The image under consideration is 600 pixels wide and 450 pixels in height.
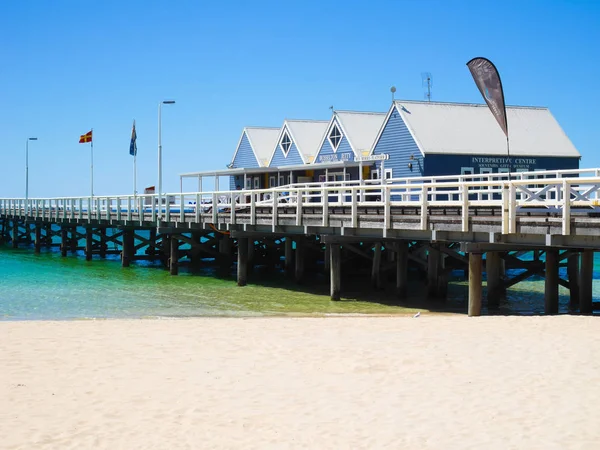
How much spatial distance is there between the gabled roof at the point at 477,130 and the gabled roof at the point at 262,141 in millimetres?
15749

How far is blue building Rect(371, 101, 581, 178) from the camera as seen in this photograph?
34.1 m

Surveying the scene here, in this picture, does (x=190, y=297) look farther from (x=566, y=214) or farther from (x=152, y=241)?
(x=152, y=241)

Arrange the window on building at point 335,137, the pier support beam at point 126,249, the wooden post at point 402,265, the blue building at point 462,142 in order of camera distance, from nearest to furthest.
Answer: the wooden post at point 402,265 → the blue building at point 462,142 → the pier support beam at point 126,249 → the window on building at point 335,137

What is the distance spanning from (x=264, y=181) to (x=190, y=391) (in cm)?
3771

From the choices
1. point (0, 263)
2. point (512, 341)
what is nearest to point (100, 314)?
point (512, 341)

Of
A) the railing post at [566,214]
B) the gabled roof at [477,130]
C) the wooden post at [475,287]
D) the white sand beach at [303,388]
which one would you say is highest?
the gabled roof at [477,130]

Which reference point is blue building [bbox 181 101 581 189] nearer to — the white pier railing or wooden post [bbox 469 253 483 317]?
the white pier railing

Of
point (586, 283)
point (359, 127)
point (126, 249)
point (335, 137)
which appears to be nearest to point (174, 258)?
point (126, 249)

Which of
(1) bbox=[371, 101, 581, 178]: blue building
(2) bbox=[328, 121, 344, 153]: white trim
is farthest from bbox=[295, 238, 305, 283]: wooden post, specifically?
(2) bbox=[328, 121, 344, 153]: white trim

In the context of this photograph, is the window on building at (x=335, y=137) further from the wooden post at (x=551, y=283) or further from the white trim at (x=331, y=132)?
the wooden post at (x=551, y=283)

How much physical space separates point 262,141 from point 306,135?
21.4ft

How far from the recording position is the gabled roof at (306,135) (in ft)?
147

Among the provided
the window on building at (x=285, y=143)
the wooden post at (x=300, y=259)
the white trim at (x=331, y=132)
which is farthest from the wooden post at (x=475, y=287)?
the window on building at (x=285, y=143)

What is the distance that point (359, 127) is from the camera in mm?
40781
